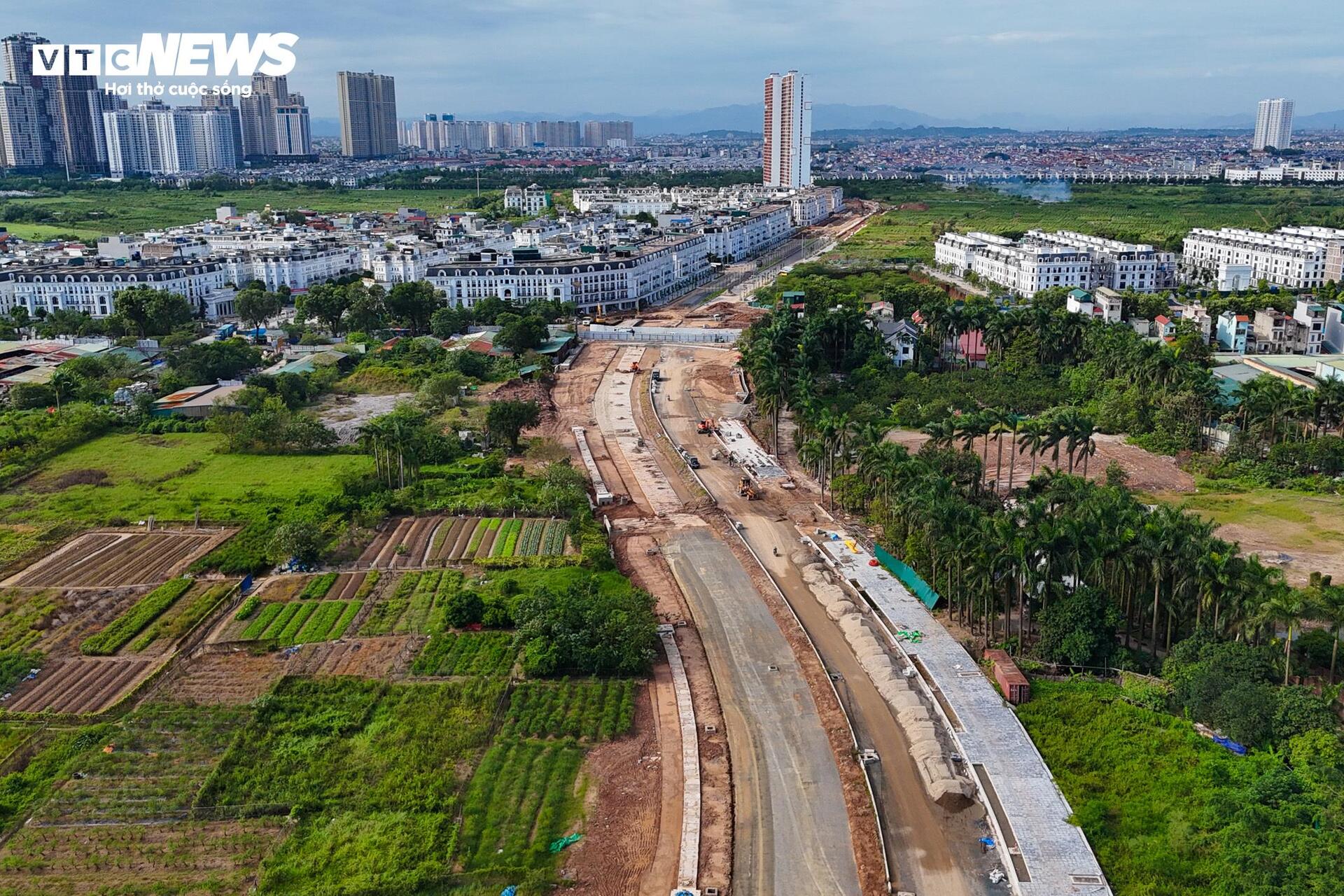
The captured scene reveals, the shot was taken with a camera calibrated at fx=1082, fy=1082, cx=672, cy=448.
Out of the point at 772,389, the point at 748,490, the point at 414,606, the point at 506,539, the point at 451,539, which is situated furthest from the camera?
the point at 772,389

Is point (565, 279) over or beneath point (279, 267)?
beneath

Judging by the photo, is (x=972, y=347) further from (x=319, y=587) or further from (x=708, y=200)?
(x=708, y=200)

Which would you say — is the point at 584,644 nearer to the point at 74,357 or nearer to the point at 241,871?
the point at 241,871

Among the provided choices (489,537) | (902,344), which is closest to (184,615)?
(489,537)

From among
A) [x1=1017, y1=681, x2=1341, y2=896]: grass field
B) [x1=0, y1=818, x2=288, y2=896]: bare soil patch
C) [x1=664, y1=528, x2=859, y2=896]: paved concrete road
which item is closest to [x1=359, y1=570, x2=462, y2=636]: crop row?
[x1=664, y1=528, x2=859, y2=896]: paved concrete road

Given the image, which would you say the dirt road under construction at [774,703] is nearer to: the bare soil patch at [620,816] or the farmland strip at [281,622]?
the bare soil patch at [620,816]

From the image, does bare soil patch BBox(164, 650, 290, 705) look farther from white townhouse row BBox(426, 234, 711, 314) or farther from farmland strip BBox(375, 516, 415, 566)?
white townhouse row BBox(426, 234, 711, 314)
